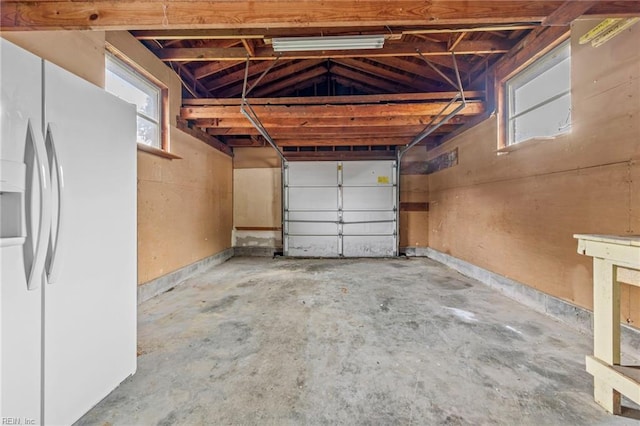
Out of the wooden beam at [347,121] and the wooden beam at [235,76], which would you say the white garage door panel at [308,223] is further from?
the wooden beam at [235,76]

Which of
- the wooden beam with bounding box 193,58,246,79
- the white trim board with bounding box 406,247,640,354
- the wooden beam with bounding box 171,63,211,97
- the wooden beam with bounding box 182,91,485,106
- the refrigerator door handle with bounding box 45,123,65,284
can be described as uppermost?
the wooden beam with bounding box 193,58,246,79

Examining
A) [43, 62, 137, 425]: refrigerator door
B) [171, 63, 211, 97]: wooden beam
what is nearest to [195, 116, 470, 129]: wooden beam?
[171, 63, 211, 97]: wooden beam

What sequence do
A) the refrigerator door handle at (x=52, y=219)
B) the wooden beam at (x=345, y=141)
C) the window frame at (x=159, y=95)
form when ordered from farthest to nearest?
the wooden beam at (x=345, y=141), the window frame at (x=159, y=95), the refrigerator door handle at (x=52, y=219)

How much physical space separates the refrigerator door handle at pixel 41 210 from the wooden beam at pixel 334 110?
2.96m

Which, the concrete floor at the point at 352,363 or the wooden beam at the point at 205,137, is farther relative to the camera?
the wooden beam at the point at 205,137

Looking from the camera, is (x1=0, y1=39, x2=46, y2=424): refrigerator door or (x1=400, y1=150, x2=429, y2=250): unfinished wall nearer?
(x1=0, y1=39, x2=46, y2=424): refrigerator door

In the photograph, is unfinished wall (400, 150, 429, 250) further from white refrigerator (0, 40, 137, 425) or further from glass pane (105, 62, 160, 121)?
white refrigerator (0, 40, 137, 425)

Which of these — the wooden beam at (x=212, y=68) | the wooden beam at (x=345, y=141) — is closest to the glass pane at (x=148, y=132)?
the wooden beam at (x=212, y=68)

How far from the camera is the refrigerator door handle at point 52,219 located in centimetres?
115

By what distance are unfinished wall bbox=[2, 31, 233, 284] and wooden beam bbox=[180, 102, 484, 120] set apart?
45cm

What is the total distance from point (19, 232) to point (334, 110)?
3.50 metres

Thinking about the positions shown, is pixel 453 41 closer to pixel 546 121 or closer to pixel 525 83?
pixel 525 83

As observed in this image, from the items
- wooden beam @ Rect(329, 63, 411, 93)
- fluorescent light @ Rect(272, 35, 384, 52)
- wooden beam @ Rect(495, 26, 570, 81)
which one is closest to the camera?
fluorescent light @ Rect(272, 35, 384, 52)

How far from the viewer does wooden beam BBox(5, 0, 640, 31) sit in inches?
62.4
